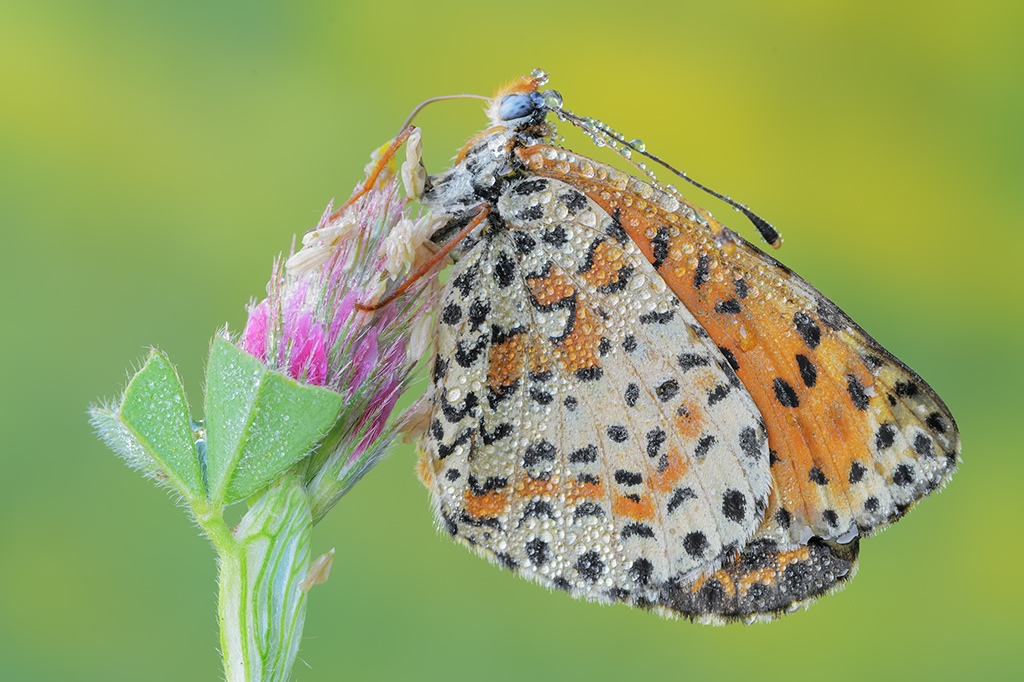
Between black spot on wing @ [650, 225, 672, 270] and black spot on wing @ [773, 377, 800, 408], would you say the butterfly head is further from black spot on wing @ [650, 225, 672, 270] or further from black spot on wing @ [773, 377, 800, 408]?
black spot on wing @ [773, 377, 800, 408]

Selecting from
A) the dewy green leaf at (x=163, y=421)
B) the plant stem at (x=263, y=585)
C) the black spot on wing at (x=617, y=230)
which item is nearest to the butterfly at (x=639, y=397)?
the black spot on wing at (x=617, y=230)

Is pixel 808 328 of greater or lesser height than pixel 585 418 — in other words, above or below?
above

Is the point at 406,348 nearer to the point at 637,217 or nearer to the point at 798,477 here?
the point at 637,217

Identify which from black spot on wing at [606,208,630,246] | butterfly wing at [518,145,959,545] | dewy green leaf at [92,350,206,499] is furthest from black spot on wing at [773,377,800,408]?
dewy green leaf at [92,350,206,499]

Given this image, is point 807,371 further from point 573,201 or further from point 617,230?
point 573,201

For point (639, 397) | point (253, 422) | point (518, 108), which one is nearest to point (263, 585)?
point (253, 422)

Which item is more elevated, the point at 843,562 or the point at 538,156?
the point at 538,156

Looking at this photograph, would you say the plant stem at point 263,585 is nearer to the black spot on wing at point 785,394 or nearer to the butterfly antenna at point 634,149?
the butterfly antenna at point 634,149

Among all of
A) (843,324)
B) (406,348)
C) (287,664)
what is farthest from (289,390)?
(843,324)
